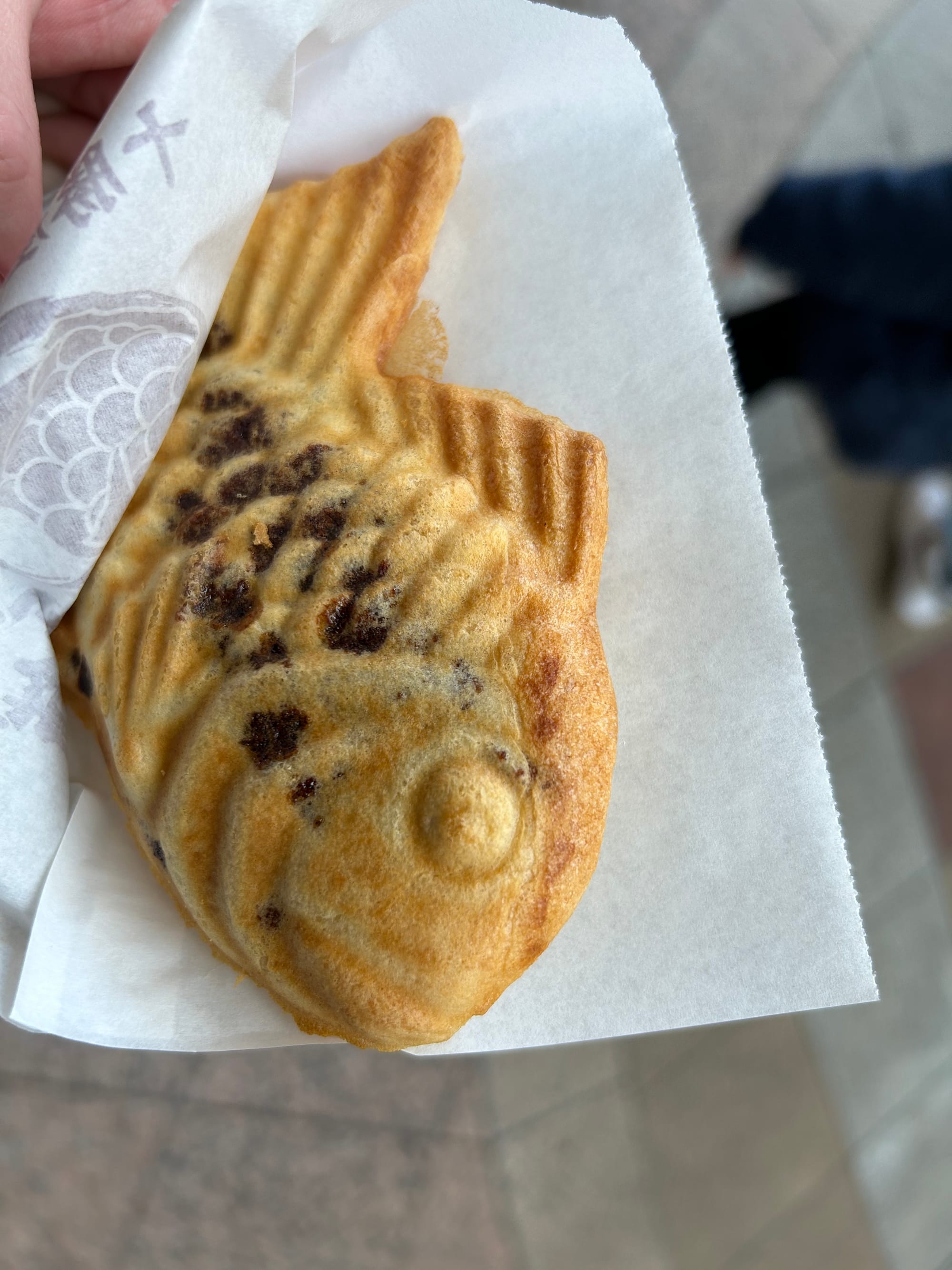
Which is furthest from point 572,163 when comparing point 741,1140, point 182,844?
point 741,1140

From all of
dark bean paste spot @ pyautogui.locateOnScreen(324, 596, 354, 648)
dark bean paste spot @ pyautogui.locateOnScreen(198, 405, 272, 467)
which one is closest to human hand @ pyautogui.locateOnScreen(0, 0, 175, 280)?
dark bean paste spot @ pyautogui.locateOnScreen(198, 405, 272, 467)

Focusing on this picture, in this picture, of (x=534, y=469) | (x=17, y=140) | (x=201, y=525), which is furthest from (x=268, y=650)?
(x=17, y=140)

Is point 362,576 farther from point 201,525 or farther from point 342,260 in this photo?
point 342,260

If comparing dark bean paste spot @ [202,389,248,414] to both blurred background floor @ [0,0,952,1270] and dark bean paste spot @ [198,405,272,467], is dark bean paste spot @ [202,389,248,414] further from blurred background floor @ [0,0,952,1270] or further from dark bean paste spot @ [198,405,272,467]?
blurred background floor @ [0,0,952,1270]

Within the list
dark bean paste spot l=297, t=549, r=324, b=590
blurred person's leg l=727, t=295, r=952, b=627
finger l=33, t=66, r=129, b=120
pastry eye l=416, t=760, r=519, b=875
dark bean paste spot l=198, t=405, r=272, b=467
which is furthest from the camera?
blurred person's leg l=727, t=295, r=952, b=627

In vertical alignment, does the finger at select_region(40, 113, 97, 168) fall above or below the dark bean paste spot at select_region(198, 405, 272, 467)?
above

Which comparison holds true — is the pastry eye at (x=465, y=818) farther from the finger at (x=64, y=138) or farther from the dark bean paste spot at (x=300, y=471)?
the finger at (x=64, y=138)

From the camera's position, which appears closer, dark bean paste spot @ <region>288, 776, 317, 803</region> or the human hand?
dark bean paste spot @ <region>288, 776, 317, 803</region>

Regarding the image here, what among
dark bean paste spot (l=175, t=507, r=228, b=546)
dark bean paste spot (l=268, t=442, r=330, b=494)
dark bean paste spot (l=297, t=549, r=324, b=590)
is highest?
dark bean paste spot (l=175, t=507, r=228, b=546)
